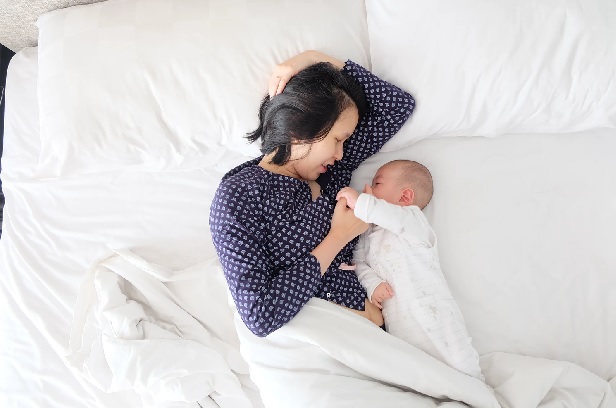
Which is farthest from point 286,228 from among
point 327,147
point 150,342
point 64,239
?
point 64,239

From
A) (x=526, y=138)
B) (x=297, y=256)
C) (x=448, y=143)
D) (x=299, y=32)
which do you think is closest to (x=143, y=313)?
(x=297, y=256)

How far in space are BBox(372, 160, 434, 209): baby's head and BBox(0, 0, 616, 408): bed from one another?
0.08 m

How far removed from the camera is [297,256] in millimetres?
1348

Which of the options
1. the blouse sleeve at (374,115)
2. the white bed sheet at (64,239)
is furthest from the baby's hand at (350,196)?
the white bed sheet at (64,239)

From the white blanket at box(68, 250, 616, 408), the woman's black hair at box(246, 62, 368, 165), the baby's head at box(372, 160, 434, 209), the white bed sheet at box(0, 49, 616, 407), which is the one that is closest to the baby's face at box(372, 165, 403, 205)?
the baby's head at box(372, 160, 434, 209)

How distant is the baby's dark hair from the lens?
142 centimetres

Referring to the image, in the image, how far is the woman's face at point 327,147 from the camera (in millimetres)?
1286

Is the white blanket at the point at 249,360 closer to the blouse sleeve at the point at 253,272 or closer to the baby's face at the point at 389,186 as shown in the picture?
the blouse sleeve at the point at 253,272

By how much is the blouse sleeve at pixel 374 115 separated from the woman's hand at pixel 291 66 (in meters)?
0.07

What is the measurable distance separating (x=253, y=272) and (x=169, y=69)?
0.60m

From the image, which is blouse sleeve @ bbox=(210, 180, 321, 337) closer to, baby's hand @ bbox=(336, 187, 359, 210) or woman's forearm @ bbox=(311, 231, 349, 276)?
woman's forearm @ bbox=(311, 231, 349, 276)

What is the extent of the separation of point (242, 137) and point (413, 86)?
48 centimetres

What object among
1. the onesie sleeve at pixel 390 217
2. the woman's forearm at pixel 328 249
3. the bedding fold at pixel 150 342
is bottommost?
the bedding fold at pixel 150 342

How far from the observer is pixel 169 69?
1424 millimetres
